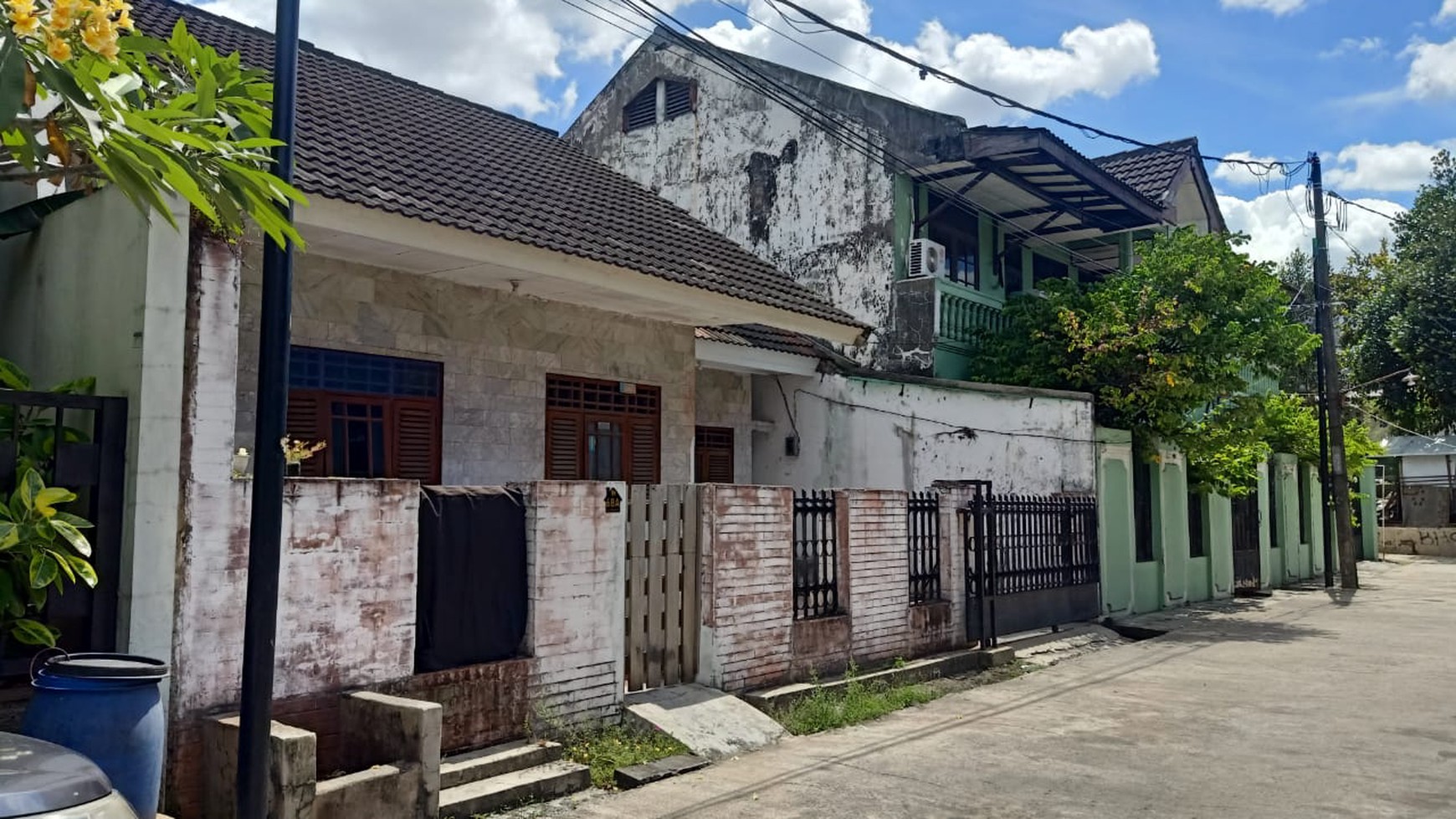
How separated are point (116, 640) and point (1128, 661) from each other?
33.1 ft

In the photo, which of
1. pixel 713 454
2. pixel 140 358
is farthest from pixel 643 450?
pixel 140 358

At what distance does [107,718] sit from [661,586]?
4.21m

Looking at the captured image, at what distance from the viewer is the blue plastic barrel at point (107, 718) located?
424 centimetres

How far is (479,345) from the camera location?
980 cm

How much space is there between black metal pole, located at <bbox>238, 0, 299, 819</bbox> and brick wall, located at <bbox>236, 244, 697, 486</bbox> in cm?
362

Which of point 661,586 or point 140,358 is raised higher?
point 140,358

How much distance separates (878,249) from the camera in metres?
16.9

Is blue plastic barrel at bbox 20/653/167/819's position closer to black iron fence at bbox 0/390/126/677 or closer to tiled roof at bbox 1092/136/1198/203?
black iron fence at bbox 0/390/126/677

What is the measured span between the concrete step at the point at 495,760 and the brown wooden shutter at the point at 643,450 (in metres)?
4.89

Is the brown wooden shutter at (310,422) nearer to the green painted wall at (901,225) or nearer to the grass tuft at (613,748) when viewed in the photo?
the grass tuft at (613,748)

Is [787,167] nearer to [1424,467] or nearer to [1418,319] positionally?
[1418,319]

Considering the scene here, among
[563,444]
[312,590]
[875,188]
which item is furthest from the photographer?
[875,188]

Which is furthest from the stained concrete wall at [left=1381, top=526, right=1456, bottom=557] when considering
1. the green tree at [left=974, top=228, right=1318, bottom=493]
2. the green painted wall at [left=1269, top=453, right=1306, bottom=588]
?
the green tree at [left=974, top=228, right=1318, bottom=493]

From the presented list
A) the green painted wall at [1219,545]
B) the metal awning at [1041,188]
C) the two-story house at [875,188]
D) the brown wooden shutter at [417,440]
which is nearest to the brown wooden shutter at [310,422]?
the brown wooden shutter at [417,440]
